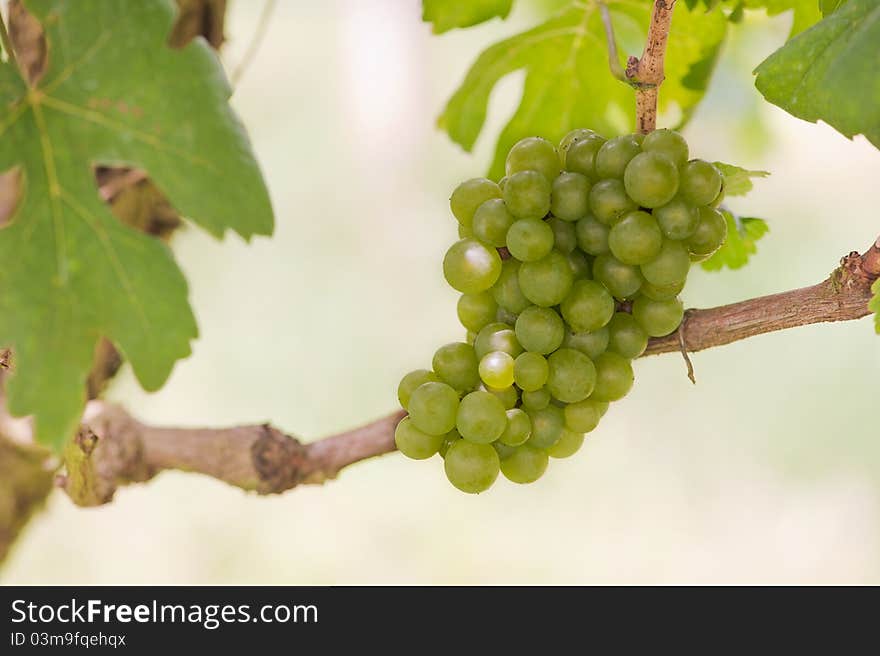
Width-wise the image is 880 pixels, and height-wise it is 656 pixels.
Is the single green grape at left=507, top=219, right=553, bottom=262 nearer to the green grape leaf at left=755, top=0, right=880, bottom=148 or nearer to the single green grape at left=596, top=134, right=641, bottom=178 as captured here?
the single green grape at left=596, top=134, right=641, bottom=178

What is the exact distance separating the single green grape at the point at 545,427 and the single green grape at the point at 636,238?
5.2 inches

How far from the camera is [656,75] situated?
0.69 m

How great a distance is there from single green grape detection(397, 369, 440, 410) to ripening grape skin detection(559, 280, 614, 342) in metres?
0.11

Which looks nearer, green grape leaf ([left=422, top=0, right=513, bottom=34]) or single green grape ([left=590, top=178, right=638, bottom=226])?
single green grape ([left=590, top=178, right=638, bottom=226])

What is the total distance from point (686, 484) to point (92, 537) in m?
1.42

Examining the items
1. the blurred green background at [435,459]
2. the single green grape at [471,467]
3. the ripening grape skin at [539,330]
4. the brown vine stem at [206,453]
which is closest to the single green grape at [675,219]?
the ripening grape skin at [539,330]

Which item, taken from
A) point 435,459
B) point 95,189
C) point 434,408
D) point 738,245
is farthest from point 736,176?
A: point 435,459

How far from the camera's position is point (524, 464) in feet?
2.28

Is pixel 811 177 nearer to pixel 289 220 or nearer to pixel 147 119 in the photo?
pixel 289 220

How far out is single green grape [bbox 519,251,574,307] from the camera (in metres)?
0.65

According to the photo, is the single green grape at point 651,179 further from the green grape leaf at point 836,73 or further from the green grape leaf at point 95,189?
the green grape leaf at point 95,189

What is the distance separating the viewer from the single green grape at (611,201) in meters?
0.65

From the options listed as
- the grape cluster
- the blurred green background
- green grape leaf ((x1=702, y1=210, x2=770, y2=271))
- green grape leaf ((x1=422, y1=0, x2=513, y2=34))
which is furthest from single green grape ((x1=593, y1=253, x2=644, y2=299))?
the blurred green background
